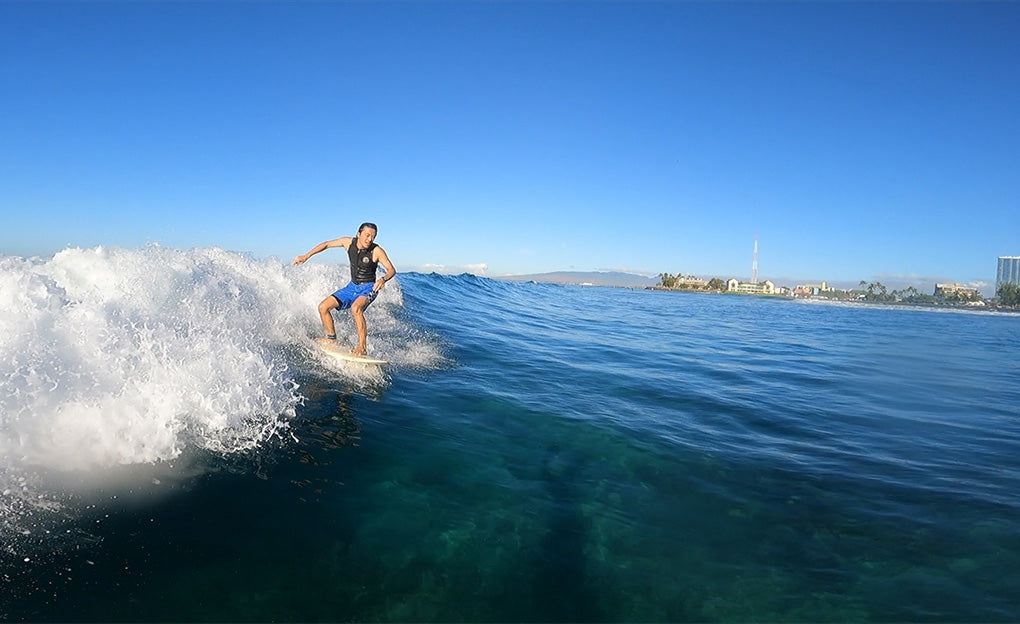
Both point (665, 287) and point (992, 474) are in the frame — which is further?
point (665, 287)

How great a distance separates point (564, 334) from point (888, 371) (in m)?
8.95

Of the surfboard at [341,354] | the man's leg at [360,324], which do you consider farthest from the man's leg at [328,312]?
the man's leg at [360,324]

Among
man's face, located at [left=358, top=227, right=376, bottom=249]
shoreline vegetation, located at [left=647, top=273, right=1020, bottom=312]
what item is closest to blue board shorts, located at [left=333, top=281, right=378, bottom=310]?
man's face, located at [left=358, top=227, right=376, bottom=249]

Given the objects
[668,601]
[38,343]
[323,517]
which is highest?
[38,343]

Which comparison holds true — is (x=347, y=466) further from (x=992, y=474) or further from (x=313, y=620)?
(x=992, y=474)

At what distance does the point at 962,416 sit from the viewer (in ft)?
30.1

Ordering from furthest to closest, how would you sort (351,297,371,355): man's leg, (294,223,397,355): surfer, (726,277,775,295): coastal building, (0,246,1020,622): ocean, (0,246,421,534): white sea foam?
1. (726,277,775,295): coastal building
2. (294,223,397,355): surfer
3. (351,297,371,355): man's leg
4. (0,246,421,534): white sea foam
5. (0,246,1020,622): ocean

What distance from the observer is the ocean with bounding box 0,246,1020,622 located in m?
3.51

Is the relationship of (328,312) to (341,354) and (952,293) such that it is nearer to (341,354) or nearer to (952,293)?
Answer: (341,354)

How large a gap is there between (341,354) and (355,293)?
4.18ft

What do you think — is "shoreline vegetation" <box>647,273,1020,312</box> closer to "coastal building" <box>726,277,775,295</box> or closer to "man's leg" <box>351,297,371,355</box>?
"coastal building" <box>726,277,775,295</box>

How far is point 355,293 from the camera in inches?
375

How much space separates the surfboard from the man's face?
1833mm

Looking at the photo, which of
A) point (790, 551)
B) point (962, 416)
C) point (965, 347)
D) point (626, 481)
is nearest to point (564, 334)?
point (962, 416)
